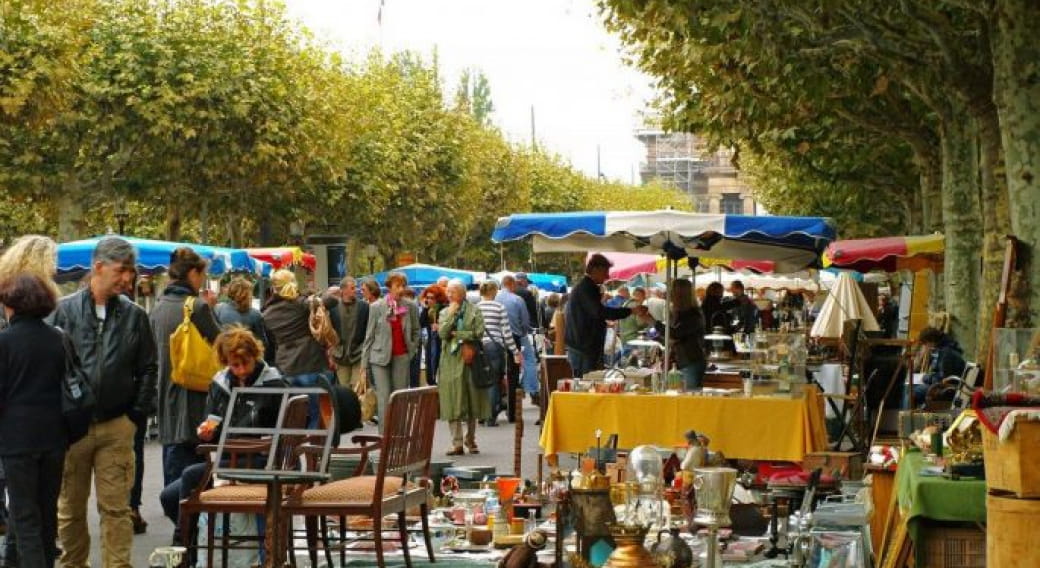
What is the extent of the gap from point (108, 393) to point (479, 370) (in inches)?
390

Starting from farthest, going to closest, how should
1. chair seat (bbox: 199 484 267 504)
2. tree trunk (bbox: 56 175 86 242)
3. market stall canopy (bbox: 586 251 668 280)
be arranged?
tree trunk (bbox: 56 175 86 242) → market stall canopy (bbox: 586 251 668 280) → chair seat (bbox: 199 484 267 504)

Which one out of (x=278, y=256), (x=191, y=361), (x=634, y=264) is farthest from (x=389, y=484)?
(x=634, y=264)

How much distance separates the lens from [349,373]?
23172mm

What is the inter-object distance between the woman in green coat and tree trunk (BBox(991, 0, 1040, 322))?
6108 mm

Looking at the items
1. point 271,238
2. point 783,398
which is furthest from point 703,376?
point 271,238

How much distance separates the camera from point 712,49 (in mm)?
20984

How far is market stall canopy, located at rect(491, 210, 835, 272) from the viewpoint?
16094mm

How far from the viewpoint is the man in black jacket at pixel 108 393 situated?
999 centimetres

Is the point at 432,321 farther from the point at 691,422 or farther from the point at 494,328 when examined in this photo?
the point at 691,422

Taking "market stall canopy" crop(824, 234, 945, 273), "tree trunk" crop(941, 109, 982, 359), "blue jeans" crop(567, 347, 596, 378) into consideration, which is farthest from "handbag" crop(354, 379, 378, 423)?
"market stall canopy" crop(824, 234, 945, 273)

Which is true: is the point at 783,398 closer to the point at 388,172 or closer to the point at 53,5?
the point at 53,5

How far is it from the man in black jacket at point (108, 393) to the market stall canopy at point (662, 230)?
653 cm

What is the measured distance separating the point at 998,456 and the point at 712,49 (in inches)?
529

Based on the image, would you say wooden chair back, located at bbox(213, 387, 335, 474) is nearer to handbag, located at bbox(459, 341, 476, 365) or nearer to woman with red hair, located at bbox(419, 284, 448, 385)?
handbag, located at bbox(459, 341, 476, 365)
